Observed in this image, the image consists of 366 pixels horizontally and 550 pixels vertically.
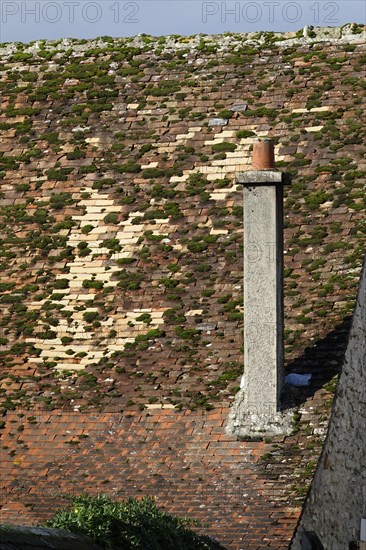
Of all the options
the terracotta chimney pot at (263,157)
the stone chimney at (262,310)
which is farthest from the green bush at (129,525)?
the terracotta chimney pot at (263,157)

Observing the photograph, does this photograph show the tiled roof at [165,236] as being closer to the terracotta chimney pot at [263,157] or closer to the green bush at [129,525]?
the green bush at [129,525]

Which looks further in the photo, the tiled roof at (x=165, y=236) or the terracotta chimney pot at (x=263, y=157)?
the terracotta chimney pot at (x=263, y=157)

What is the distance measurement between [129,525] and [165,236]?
726 centimetres

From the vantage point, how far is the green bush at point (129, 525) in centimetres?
1391

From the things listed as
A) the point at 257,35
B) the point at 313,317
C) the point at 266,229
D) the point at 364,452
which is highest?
the point at 257,35

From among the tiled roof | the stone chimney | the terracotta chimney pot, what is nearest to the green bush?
the tiled roof

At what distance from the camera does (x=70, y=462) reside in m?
18.0

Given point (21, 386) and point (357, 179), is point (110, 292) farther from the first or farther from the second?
point (357, 179)

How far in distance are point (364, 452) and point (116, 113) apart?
282 inches

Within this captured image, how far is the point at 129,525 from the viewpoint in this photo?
1449 cm

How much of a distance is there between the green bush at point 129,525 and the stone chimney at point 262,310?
206 centimetres

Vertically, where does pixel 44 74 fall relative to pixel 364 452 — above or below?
above

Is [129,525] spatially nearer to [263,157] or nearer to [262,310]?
[262,310]

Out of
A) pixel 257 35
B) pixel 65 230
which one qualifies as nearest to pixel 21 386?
pixel 65 230
